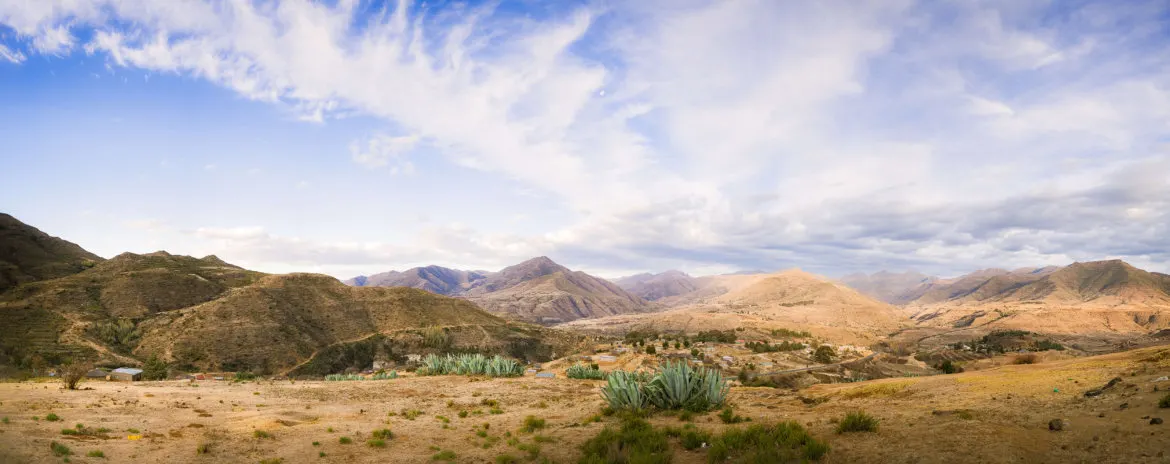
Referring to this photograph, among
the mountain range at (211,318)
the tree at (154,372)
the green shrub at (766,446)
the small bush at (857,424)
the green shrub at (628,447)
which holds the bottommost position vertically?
the tree at (154,372)

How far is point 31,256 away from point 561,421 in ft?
275

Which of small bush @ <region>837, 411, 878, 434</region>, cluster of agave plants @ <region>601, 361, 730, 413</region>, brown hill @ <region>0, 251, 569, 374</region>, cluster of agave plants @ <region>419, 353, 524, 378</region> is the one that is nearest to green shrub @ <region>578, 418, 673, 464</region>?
cluster of agave plants @ <region>601, 361, 730, 413</region>

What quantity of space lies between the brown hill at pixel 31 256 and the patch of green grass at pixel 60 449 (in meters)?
64.4

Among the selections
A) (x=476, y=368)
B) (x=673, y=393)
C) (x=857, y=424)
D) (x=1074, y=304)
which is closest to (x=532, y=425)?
(x=673, y=393)

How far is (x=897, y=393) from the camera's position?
13898 millimetres

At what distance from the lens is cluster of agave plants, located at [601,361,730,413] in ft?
44.2

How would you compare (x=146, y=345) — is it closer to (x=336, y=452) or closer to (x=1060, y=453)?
(x=336, y=452)

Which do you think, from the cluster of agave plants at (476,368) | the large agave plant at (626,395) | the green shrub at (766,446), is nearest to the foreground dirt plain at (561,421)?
the green shrub at (766,446)

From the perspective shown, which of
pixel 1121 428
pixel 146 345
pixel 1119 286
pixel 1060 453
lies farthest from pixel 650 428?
pixel 1119 286

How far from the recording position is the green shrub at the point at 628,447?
8.57 metres

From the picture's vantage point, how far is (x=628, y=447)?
9.25 m

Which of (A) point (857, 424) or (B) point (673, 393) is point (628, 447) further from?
(B) point (673, 393)

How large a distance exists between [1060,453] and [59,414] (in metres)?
20.0

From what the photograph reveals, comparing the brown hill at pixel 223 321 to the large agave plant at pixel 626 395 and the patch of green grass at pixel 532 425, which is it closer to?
the patch of green grass at pixel 532 425
